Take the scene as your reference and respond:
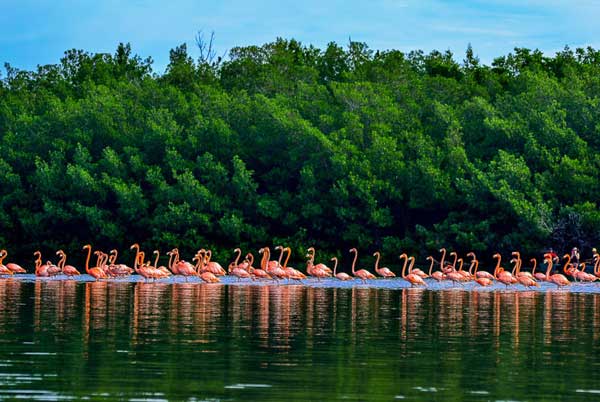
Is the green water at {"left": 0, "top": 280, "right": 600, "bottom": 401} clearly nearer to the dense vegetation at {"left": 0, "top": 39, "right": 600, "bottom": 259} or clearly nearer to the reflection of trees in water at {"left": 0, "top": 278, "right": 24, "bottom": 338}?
the reflection of trees in water at {"left": 0, "top": 278, "right": 24, "bottom": 338}

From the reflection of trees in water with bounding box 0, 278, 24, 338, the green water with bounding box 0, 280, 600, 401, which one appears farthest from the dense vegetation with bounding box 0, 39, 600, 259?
the green water with bounding box 0, 280, 600, 401

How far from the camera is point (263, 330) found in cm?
2422

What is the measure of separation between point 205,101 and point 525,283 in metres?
27.7

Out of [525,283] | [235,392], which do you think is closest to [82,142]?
[525,283]

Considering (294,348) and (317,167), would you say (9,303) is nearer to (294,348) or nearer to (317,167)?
(294,348)

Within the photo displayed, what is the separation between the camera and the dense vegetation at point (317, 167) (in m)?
51.7

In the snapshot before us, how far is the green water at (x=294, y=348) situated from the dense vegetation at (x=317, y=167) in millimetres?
18530

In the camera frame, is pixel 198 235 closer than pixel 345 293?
No

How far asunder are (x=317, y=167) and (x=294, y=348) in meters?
34.3

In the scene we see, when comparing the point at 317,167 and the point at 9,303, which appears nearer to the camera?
the point at 9,303

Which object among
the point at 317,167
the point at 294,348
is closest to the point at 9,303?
the point at 294,348

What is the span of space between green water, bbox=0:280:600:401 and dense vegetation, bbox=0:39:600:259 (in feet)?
60.8

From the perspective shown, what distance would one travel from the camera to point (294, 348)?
21391mm

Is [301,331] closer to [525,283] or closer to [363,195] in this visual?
[525,283]
